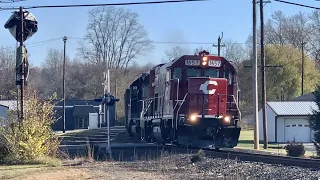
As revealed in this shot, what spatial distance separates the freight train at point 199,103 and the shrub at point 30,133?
195 inches

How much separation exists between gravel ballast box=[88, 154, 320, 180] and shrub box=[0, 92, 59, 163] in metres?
2.79

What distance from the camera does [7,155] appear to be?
1798 centimetres

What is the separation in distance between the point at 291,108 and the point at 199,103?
28.0 m

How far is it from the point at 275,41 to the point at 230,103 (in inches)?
2250

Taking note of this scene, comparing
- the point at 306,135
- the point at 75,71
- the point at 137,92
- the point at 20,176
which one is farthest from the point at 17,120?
the point at 75,71

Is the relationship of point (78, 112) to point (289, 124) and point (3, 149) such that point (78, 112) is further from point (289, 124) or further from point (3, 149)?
point (3, 149)

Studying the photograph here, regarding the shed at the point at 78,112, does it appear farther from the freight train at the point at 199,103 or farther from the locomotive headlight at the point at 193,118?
the locomotive headlight at the point at 193,118

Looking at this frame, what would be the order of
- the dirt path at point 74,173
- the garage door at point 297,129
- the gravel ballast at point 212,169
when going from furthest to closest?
the garage door at point 297,129, the dirt path at point 74,173, the gravel ballast at point 212,169

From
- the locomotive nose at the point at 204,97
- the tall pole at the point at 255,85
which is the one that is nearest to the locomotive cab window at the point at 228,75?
the locomotive nose at the point at 204,97

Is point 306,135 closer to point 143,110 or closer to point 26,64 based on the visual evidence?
point 143,110

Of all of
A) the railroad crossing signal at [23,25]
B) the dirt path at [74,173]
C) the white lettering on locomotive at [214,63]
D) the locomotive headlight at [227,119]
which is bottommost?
the dirt path at [74,173]

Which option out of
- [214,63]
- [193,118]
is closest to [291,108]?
[214,63]

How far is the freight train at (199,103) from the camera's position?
20641mm

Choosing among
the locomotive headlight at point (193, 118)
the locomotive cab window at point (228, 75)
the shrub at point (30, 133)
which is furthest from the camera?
the locomotive cab window at point (228, 75)
